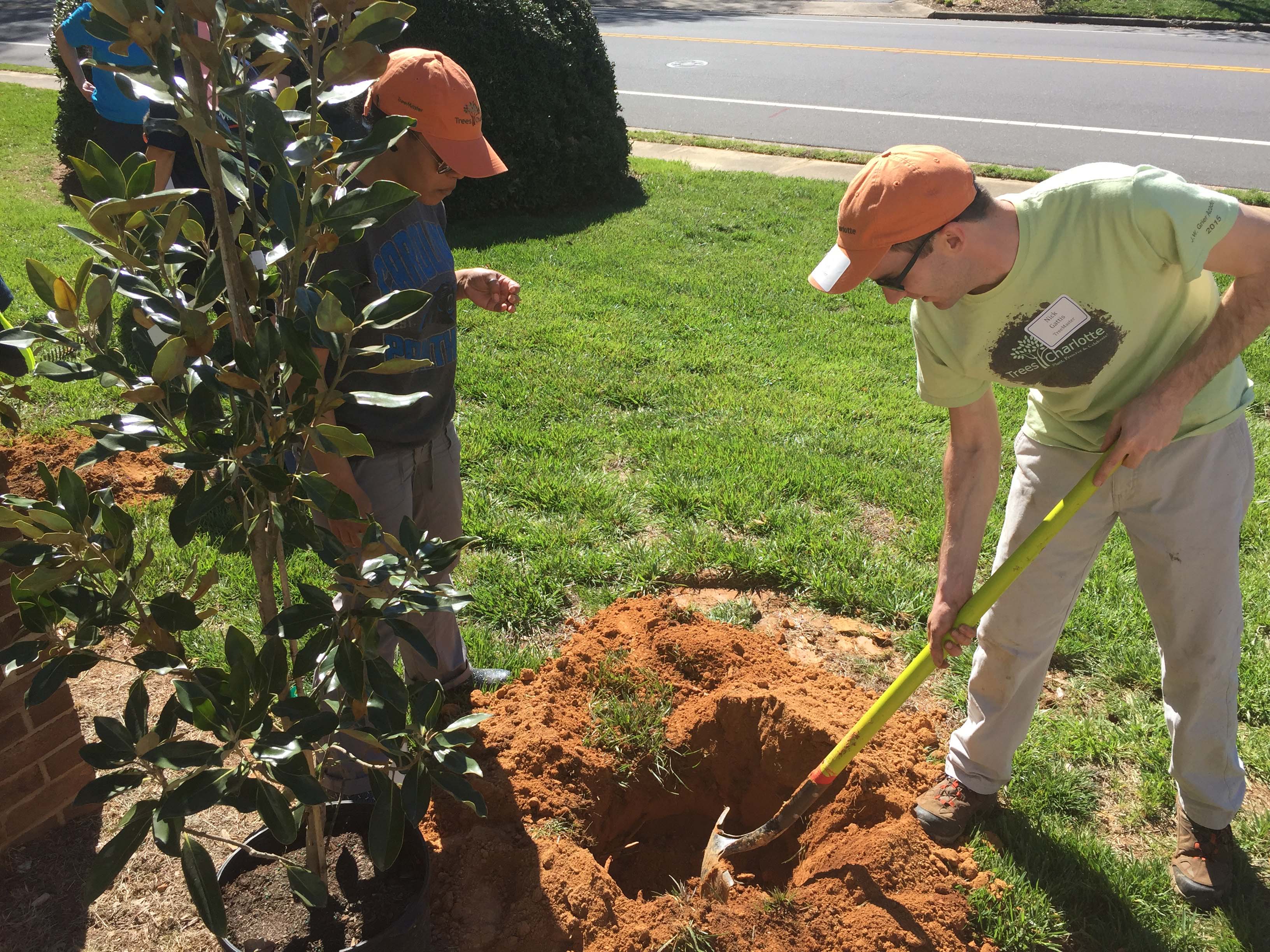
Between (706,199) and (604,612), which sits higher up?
(706,199)

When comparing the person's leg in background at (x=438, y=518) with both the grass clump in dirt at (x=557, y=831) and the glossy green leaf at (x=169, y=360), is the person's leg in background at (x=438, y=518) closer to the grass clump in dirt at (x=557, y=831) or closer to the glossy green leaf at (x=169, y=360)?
the grass clump in dirt at (x=557, y=831)

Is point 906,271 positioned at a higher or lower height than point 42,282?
lower

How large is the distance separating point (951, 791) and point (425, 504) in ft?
6.10

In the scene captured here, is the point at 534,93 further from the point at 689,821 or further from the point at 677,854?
the point at 677,854

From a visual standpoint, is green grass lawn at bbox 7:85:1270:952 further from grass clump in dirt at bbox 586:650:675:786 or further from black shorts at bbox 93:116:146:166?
black shorts at bbox 93:116:146:166

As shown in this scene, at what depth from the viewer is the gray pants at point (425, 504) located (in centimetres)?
277

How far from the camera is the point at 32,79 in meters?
13.4

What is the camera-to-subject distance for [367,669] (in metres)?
1.89

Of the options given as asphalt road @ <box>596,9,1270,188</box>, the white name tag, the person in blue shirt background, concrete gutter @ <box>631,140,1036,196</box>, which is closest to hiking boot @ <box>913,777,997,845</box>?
the white name tag

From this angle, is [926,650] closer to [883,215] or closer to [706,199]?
[883,215]

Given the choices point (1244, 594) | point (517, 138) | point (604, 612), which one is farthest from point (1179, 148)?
point (604, 612)

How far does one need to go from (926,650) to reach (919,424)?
263cm

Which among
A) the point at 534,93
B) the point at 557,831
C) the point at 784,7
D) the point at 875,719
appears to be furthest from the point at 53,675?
the point at 784,7

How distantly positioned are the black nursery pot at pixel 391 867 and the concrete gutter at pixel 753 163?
25.8 feet
